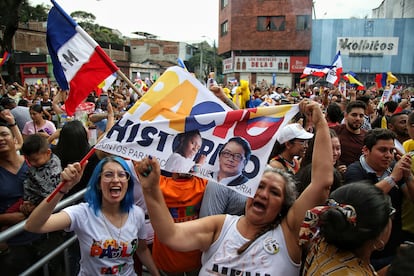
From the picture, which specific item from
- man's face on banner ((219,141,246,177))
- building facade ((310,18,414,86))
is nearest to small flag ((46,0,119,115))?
man's face on banner ((219,141,246,177))

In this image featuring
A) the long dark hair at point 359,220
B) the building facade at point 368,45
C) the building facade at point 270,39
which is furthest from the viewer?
the building facade at point 270,39

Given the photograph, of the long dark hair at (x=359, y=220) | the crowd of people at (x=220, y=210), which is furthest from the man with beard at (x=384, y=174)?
the long dark hair at (x=359, y=220)

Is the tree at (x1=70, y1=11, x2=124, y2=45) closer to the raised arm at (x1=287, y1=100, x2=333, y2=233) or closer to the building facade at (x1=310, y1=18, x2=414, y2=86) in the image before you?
the building facade at (x1=310, y1=18, x2=414, y2=86)

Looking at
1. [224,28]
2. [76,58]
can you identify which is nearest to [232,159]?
[76,58]

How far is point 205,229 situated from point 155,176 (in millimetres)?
480

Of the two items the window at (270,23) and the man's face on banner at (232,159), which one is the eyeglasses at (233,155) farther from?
the window at (270,23)

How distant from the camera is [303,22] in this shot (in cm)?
3731

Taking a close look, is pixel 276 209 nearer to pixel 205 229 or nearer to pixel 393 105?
pixel 205 229

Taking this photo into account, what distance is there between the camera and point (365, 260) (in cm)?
175

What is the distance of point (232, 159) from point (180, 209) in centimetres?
78

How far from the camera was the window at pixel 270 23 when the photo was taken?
38.1m

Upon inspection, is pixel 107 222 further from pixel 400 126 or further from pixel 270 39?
pixel 270 39

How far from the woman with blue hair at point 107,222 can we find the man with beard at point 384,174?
1.90 m

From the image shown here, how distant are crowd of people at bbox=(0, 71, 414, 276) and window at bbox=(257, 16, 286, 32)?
3697 cm
